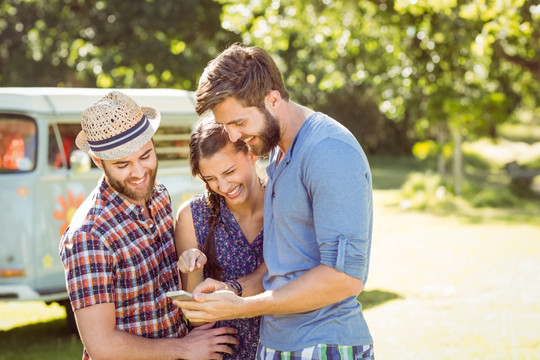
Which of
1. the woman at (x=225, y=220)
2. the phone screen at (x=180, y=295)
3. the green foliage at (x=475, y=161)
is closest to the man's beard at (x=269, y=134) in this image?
the woman at (x=225, y=220)

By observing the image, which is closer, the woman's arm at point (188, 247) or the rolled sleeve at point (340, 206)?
the rolled sleeve at point (340, 206)

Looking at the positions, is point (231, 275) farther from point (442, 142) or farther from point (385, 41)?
point (442, 142)

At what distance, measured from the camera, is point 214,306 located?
2.28 meters

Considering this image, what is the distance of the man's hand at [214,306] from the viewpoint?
7.47 ft

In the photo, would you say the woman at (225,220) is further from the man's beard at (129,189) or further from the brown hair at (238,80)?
the brown hair at (238,80)

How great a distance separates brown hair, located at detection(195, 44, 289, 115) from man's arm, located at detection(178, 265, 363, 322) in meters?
0.64

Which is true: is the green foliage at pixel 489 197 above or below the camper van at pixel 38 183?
below

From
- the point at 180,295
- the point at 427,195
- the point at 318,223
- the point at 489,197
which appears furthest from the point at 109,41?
the point at 318,223

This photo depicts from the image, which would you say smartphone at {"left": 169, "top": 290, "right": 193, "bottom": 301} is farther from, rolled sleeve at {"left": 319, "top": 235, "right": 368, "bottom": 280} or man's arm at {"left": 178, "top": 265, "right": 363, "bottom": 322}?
rolled sleeve at {"left": 319, "top": 235, "right": 368, "bottom": 280}

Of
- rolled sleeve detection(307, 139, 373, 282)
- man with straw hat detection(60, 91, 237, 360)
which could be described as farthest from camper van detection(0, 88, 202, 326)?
rolled sleeve detection(307, 139, 373, 282)

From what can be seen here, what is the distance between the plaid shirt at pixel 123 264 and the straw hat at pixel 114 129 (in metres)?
0.14

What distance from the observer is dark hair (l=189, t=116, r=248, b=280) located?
279cm

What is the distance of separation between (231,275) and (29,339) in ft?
18.8

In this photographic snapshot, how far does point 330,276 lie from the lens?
7.28 feet
